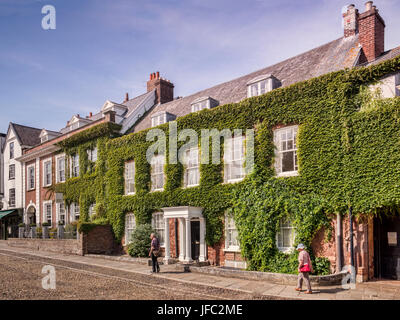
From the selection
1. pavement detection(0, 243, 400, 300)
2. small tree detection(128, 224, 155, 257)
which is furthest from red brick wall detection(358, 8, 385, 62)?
small tree detection(128, 224, 155, 257)

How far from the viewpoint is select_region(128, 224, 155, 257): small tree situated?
1953 cm

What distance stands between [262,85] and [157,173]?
794 cm

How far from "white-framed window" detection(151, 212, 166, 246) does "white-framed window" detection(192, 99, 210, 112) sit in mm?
6448

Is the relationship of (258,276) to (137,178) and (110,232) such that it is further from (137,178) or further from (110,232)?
(110,232)

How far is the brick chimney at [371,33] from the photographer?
15.4 metres

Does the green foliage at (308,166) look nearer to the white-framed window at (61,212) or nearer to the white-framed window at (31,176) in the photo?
the white-framed window at (61,212)

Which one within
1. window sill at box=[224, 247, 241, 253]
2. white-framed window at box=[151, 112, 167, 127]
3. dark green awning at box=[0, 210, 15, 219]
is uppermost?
white-framed window at box=[151, 112, 167, 127]

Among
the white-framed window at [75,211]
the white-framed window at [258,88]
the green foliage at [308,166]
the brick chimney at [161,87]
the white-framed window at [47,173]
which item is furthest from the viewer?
the white-framed window at [47,173]

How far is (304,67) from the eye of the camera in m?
17.8

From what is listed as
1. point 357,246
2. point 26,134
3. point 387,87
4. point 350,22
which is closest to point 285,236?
point 357,246

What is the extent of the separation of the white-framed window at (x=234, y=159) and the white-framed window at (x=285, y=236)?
315 centimetres

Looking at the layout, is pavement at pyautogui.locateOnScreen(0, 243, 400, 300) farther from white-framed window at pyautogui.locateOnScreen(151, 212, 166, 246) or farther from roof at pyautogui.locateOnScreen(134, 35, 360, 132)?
roof at pyautogui.locateOnScreen(134, 35, 360, 132)

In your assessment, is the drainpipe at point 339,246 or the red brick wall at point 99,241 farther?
the red brick wall at point 99,241

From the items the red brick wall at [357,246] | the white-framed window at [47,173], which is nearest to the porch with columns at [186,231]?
the red brick wall at [357,246]
